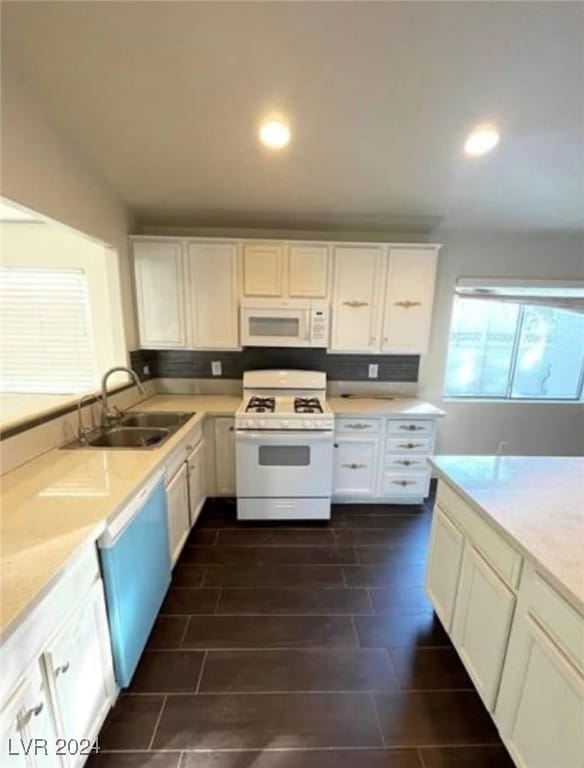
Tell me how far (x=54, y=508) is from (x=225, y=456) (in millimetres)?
1674

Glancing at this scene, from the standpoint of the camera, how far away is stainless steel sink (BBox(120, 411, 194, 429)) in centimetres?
256

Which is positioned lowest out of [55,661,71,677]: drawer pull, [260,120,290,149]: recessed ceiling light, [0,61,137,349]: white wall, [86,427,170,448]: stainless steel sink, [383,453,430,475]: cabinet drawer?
[383,453,430,475]: cabinet drawer

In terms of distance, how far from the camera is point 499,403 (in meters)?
3.60

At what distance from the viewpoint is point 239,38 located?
158 centimetres

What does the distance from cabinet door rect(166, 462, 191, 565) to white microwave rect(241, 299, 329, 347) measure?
1270mm

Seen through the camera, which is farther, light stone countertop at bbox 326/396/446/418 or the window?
the window

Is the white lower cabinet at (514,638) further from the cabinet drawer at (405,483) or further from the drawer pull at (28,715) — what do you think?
the drawer pull at (28,715)

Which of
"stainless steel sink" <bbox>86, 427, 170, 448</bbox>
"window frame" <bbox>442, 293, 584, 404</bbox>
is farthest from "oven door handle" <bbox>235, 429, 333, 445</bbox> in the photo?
"window frame" <bbox>442, 293, 584, 404</bbox>

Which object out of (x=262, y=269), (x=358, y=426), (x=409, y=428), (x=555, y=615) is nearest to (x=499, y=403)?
(x=409, y=428)

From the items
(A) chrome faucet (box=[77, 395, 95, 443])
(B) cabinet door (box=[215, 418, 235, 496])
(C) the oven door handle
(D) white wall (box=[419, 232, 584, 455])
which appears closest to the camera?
(A) chrome faucet (box=[77, 395, 95, 443])

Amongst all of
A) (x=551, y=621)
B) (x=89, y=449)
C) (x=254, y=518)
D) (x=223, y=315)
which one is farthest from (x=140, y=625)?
(x=223, y=315)

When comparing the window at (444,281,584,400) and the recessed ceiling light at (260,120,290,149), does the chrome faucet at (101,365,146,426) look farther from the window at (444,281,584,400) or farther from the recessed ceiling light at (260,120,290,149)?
the window at (444,281,584,400)

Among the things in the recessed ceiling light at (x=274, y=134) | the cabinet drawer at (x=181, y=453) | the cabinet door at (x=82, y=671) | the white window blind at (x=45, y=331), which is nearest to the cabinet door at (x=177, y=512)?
the cabinet drawer at (x=181, y=453)

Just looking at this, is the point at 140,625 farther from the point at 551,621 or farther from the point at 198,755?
the point at 551,621
